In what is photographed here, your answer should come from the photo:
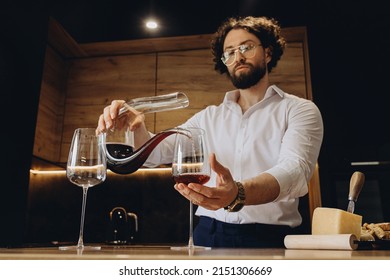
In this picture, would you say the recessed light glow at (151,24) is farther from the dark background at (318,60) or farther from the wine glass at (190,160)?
the wine glass at (190,160)

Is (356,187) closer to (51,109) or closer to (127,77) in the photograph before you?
(127,77)

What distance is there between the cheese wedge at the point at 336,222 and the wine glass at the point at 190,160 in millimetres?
300

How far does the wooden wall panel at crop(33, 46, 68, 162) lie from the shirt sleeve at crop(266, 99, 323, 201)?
1.69m

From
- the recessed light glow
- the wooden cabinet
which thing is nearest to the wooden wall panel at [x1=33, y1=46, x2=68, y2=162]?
the wooden cabinet

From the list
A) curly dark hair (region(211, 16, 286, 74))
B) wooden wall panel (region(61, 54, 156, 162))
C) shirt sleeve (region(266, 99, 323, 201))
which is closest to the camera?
shirt sleeve (region(266, 99, 323, 201))

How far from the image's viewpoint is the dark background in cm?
203

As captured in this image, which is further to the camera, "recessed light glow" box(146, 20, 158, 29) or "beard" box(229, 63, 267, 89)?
"recessed light glow" box(146, 20, 158, 29)

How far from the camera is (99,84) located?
267 cm

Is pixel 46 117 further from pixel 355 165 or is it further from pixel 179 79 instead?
pixel 355 165

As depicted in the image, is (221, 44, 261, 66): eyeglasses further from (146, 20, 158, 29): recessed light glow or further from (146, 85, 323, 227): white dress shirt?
(146, 20, 158, 29): recessed light glow

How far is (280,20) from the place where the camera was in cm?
243

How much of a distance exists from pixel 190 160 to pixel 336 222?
35cm

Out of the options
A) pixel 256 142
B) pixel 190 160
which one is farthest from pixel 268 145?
pixel 190 160
